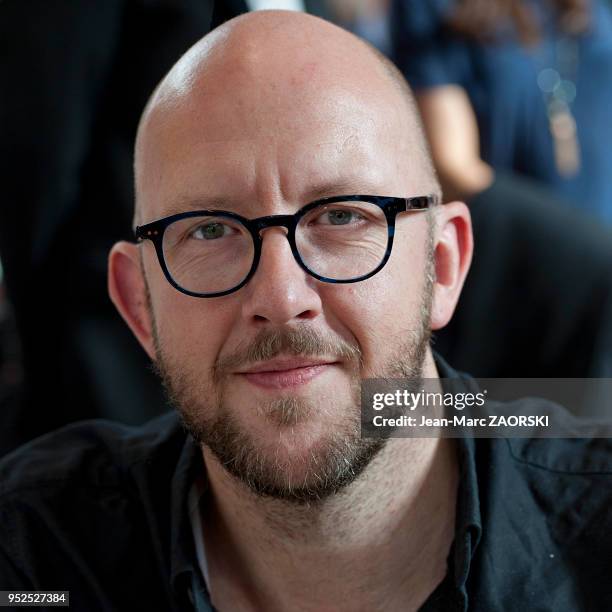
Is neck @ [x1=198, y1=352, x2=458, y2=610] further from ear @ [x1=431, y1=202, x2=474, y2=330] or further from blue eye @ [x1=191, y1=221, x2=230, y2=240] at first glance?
blue eye @ [x1=191, y1=221, x2=230, y2=240]

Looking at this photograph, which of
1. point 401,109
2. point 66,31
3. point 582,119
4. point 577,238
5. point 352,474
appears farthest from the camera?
point 582,119

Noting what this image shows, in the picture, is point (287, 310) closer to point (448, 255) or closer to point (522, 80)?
point (448, 255)

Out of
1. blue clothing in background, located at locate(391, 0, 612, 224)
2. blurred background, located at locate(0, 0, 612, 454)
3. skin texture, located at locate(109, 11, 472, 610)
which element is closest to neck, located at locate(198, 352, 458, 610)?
skin texture, located at locate(109, 11, 472, 610)

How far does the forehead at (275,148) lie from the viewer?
1.04 m

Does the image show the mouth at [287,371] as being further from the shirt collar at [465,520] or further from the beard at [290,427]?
the shirt collar at [465,520]

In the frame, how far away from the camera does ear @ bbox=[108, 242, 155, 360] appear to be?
4.01 feet

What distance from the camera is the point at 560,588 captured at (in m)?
1.06

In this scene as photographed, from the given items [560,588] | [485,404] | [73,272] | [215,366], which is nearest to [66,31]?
[73,272]

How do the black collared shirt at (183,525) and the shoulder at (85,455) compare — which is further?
the shoulder at (85,455)

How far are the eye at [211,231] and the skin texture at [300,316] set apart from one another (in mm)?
27

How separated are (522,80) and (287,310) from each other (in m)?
1.63

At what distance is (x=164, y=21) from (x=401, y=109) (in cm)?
69

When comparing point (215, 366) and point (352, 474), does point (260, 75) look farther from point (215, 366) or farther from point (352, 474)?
point (352, 474)

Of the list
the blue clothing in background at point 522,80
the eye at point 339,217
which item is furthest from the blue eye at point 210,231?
the blue clothing in background at point 522,80
